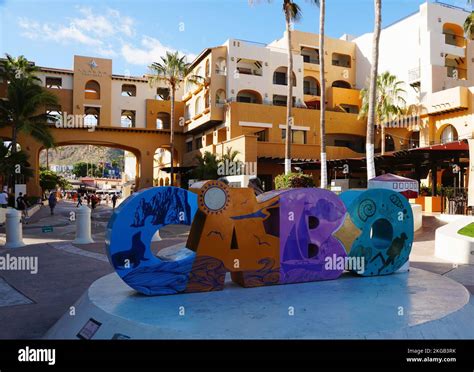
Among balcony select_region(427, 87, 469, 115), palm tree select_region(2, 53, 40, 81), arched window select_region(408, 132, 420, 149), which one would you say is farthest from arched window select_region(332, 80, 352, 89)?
palm tree select_region(2, 53, 40, 81)

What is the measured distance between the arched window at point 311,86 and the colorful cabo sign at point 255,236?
37931mm

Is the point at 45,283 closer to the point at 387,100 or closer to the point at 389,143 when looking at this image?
the point at 387,100

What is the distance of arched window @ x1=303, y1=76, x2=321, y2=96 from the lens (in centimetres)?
4491

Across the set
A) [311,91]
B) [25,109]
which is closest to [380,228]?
[25,109]

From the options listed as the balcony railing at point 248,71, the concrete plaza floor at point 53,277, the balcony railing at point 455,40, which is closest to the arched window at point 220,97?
the balcony railing at point 248,71

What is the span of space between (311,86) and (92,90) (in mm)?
22614

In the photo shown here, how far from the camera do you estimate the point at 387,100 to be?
37.4 m

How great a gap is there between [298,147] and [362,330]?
105 feet

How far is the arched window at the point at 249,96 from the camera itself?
128 ft

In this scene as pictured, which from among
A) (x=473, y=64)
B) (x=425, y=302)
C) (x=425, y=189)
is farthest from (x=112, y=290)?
(x=473, y=64)

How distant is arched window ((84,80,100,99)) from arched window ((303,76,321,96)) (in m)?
21.1

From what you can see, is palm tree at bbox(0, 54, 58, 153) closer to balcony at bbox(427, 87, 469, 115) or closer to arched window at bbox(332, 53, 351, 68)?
arched window at bbox(332, 53, 351, 68)
